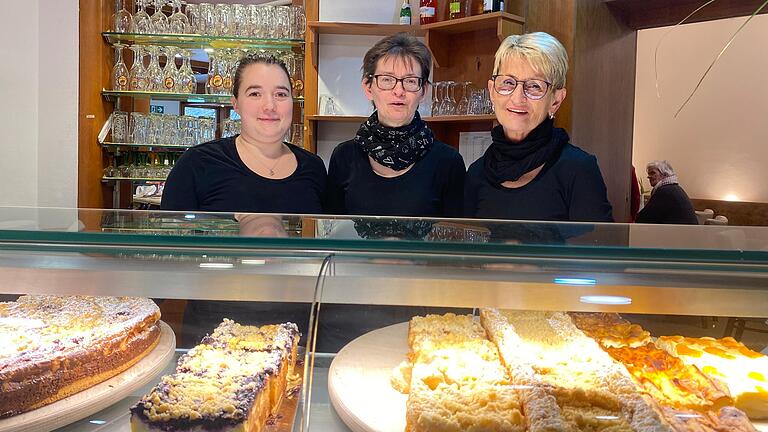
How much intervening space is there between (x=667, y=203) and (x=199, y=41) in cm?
404

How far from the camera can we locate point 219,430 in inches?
42.8

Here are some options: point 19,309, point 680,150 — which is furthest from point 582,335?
point 680,150

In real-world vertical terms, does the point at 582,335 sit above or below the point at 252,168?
below

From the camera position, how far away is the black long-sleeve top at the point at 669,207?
5758 millimetres

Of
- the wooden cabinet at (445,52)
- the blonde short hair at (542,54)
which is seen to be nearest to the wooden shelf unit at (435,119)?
the wooden cabinet at (445,52)

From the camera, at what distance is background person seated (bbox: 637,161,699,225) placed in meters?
5.76

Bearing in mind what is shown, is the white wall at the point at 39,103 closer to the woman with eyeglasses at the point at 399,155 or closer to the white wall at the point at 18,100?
the white wall at the point at 18,100

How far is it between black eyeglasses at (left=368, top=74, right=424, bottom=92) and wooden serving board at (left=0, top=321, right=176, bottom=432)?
129cm

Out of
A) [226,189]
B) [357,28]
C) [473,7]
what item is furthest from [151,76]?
[226,189]

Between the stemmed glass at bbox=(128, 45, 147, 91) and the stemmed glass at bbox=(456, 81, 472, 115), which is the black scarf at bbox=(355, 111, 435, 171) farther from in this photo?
the stemmed glass at bbox=(128, 45, 147, 91)

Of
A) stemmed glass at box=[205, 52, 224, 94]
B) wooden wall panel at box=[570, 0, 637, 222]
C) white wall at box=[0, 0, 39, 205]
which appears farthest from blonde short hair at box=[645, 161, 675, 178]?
white wall at box=[0, 0, 39, 205]

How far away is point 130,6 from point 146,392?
Result: 4.42 m

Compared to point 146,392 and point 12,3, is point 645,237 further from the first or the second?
point 12,3

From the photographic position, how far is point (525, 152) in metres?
2.09
